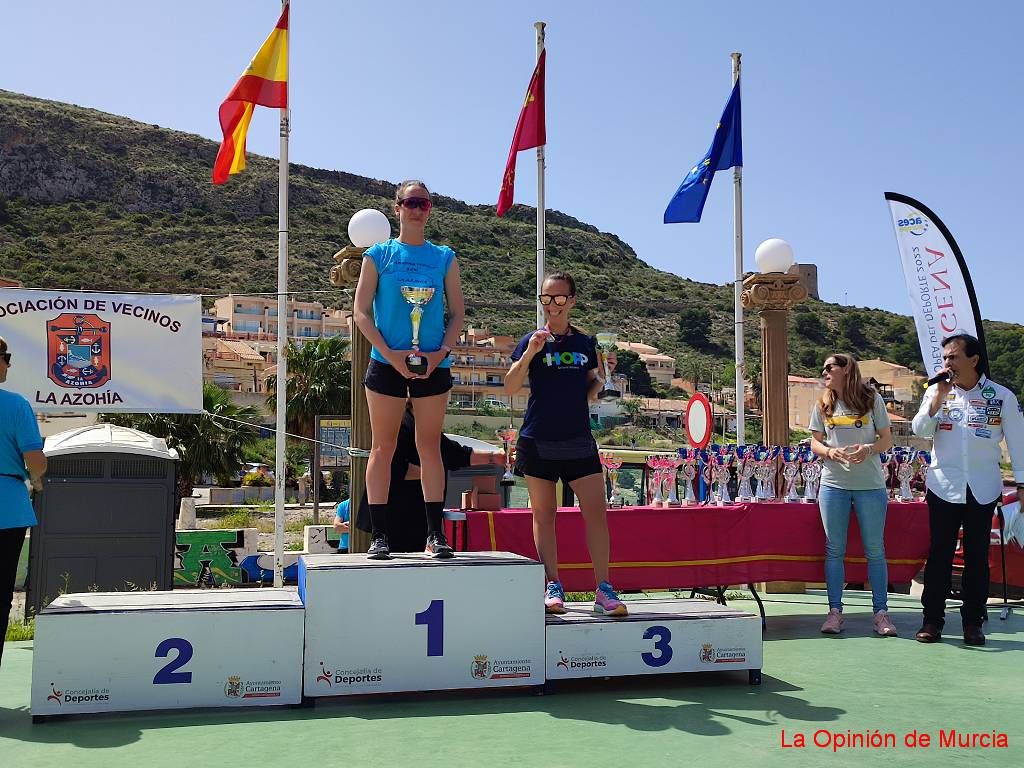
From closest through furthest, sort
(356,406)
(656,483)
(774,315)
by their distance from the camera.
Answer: (656,483), (356,406), (774,315)

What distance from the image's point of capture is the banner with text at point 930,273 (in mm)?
8445

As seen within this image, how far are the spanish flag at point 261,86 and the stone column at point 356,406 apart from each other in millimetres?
1216

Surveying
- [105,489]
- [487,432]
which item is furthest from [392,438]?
[487,432]

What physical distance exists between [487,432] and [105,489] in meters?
45.8


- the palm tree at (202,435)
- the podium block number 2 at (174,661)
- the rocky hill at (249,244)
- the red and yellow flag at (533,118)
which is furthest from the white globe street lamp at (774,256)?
the rocky hill at (249,244)

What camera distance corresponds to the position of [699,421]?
8.25m

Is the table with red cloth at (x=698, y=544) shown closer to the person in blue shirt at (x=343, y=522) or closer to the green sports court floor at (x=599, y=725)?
the green sports court floor at (x=599, y=725)

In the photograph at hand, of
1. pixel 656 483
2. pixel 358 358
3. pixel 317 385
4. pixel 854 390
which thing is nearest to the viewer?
pixel 854 390

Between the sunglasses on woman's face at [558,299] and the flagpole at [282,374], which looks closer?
the sunglasses on woman's face at [558,299]

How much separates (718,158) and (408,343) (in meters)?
5.63

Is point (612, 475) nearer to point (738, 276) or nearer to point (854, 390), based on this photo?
point (854, 390)

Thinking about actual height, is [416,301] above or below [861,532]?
above

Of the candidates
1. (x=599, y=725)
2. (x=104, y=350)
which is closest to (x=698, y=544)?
(x=599, y=725)

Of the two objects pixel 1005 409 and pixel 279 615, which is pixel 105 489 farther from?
pixel 1005 409
